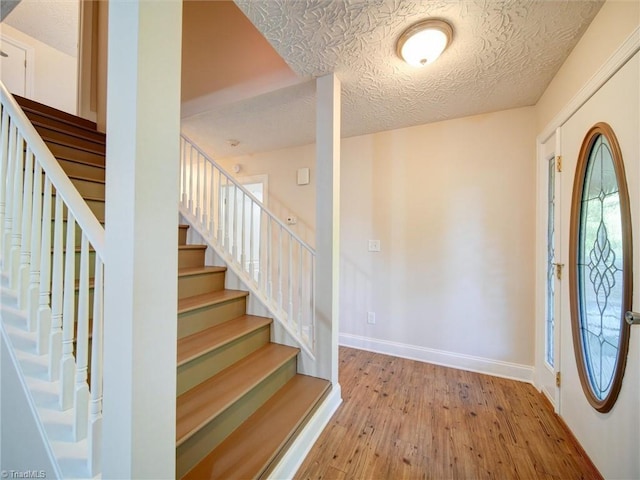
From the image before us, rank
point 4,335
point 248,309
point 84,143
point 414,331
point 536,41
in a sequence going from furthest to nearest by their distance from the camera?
point 414,331
point 84,143
point 248,309
point 536,41
point 4,335

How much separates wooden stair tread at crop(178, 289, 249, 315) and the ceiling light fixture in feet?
6.74

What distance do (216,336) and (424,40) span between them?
2187 millimetres

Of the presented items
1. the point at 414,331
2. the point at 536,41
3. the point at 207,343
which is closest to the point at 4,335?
the point at 207,343

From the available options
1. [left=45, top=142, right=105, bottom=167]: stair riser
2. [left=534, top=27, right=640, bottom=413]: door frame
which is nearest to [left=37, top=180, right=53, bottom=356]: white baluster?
[left=45, top=142, right=105, bottom=167]: stair riser

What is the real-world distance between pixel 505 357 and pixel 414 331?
0.78 metres

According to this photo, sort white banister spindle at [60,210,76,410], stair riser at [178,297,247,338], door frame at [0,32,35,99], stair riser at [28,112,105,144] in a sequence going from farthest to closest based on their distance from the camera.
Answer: door frame at [0,32,35,99] → stair riser at [28,112,105,144] → stair riser at [178,297,247,338] → white banister spindle at [60,210,76,410]

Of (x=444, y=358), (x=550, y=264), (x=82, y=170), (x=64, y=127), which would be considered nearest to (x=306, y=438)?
(x=444, y=358)

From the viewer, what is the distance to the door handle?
1.06 meters

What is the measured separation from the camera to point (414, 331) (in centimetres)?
261

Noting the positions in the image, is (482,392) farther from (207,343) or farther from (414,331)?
(207,343)

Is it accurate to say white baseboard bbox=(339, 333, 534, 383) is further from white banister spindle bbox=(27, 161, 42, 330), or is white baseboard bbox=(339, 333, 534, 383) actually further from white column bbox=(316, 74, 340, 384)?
white banister spindle bbox=(27, 161, 42, 330)

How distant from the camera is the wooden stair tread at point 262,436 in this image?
116 cm

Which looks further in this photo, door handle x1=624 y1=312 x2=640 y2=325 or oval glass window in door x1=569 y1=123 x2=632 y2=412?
oval glass window in door x1=569 y1=123 x2=632 y2=412

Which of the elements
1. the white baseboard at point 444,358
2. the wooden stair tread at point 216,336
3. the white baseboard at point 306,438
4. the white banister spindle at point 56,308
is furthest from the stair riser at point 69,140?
the white baseboard at point 444,358
